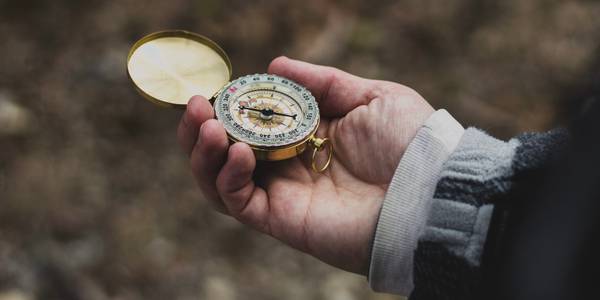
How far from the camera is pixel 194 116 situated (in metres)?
2.09

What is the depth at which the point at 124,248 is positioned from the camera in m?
3.21

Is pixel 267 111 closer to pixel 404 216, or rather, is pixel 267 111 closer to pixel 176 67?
pixel 176 67

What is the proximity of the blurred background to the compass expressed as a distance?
1.16m

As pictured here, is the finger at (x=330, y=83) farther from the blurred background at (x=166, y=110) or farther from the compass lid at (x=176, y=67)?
the blurred background at (x=166, y=110)

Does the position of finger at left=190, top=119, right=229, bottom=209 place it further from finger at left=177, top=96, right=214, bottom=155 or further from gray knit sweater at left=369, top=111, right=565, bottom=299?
gray knit sweater at left=369, top=111, right=565, bottom=299

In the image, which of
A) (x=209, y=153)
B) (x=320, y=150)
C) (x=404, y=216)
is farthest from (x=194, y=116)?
(x=404, y=216)

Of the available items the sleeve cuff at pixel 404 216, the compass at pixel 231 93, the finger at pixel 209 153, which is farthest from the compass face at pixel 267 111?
the sleeve cuff at pixel 404 216

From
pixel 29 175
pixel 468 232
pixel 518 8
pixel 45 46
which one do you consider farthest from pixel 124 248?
pixel 518 8

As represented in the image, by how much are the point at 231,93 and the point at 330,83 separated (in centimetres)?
36

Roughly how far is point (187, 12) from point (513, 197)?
265 cm

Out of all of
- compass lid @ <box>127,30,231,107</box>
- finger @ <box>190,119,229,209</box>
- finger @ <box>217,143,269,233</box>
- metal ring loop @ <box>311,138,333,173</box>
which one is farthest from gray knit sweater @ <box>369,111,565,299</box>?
compass lid @ <box>127,30,231,107</box>

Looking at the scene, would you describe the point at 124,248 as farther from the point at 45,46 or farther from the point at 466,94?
the point at 466,94

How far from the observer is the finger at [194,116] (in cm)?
209

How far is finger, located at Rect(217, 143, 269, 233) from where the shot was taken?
2000mm
